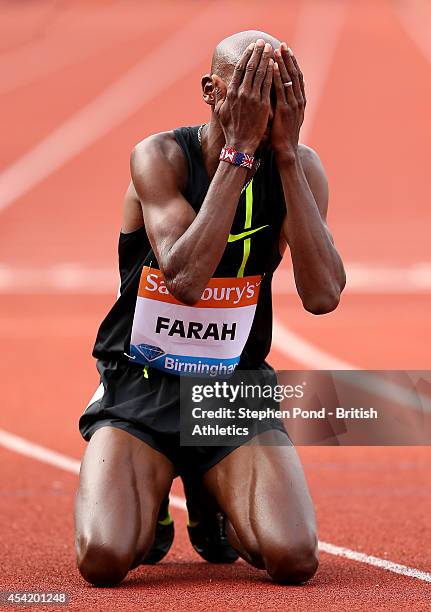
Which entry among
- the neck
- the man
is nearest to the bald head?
the man

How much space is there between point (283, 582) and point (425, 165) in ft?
51.2

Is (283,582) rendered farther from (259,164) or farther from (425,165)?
(425,165)

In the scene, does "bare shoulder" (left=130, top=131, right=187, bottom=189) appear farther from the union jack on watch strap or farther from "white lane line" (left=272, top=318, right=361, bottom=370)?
"white lane line" (left=272, top=318, right=361, bottom=370)

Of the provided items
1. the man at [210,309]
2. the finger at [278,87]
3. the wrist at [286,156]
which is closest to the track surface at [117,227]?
the man at [210,309]

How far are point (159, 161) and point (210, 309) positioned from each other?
0.60 m

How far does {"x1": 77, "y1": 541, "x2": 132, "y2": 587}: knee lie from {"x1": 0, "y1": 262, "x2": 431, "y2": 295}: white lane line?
8.88 meters

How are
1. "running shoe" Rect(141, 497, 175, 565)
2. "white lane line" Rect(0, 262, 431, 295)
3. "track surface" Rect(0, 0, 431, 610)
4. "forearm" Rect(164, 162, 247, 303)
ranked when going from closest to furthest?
"forearm" Rect(164, 162, 247, 303), "track surface" Rect(0, 0, 431, 610), "running shoe" Rect(141, 497, 175, 565), "white lane line" Rect(0, 262, 431, 295)

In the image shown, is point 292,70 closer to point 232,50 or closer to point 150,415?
point 232,50

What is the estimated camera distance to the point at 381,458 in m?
8.03

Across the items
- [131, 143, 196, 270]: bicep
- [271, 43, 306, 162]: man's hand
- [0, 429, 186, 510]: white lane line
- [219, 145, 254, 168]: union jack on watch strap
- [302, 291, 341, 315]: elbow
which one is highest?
[271, 43, 306, 162]: man's hand

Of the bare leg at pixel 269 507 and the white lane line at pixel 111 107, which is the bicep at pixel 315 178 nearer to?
the bare leg at pixel 269 507

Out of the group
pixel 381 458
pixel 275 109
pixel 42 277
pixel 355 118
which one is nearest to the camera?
pixel 275 109

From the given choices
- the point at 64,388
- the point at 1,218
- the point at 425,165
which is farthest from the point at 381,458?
the point at 425,165

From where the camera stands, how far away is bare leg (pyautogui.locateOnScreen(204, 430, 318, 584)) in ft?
15.9
